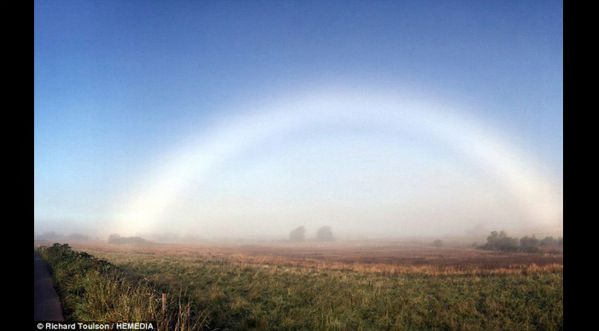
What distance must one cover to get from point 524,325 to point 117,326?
11.8 metres

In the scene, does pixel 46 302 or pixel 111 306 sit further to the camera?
pixel 46 302

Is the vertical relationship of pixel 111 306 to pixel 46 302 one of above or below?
above

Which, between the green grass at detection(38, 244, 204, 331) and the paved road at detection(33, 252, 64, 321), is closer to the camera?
the green grass at detection(38, 244, 204, 331)

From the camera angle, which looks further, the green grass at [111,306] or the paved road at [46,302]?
the paved road at [46,302]

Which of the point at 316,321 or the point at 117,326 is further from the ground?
the point at 117,326
